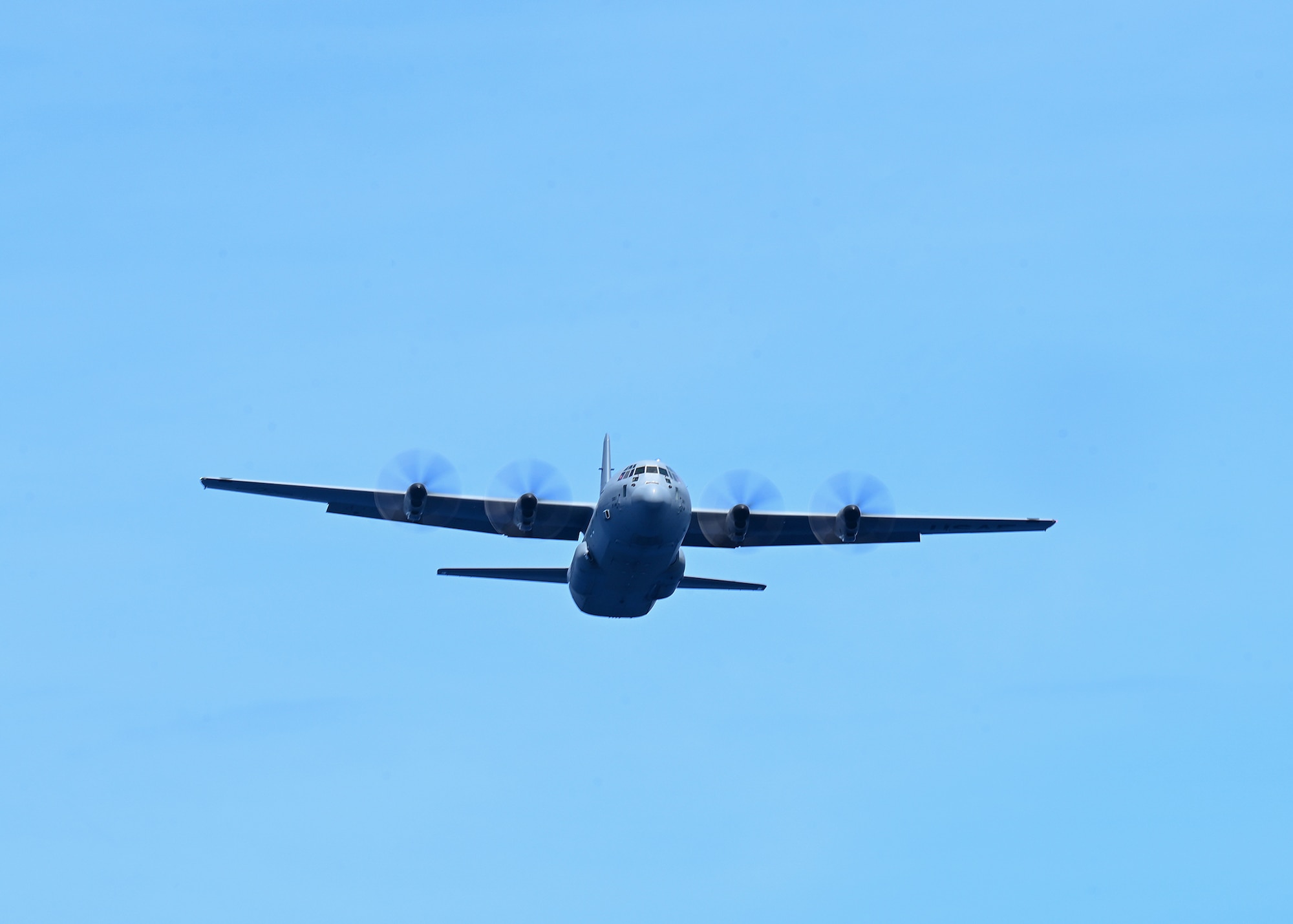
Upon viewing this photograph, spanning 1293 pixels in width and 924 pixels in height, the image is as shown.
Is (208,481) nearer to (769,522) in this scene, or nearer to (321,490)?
(321,490)

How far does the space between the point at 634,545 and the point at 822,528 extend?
9.13 m

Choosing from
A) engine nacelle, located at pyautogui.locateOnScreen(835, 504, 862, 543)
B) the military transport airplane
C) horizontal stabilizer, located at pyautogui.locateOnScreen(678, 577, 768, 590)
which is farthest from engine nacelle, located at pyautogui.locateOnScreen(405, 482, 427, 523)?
engine nacelle, located at pyautogui.locateOnScreen(835, 504, 862, 543)

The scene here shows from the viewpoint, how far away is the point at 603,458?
167 ft

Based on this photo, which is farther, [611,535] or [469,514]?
[469,514]

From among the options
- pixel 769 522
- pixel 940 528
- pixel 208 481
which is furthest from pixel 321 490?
pixel 940 528

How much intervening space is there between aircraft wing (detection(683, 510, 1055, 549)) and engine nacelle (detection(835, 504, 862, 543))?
765 mm

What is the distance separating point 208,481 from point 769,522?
17057mm

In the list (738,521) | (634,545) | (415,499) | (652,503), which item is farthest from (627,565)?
(415,499)

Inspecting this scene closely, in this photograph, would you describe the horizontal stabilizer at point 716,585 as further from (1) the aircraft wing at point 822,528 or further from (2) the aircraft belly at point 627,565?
(1) the aircraft wing at point 822,528

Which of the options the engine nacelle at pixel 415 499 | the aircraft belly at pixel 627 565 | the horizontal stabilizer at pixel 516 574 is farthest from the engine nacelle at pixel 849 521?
the engine nacelle at pixel 415 499

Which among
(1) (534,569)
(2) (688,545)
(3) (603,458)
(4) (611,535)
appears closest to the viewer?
(4) (611,535)

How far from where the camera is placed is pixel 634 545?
38.1 meters

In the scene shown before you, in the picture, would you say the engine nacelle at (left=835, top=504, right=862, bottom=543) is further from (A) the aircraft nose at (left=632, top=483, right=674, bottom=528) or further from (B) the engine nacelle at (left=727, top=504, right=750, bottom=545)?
(A) the aircraft nose at (left=632, top=483, right=674, bottom=528)

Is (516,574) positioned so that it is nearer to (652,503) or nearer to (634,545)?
(634,545)
